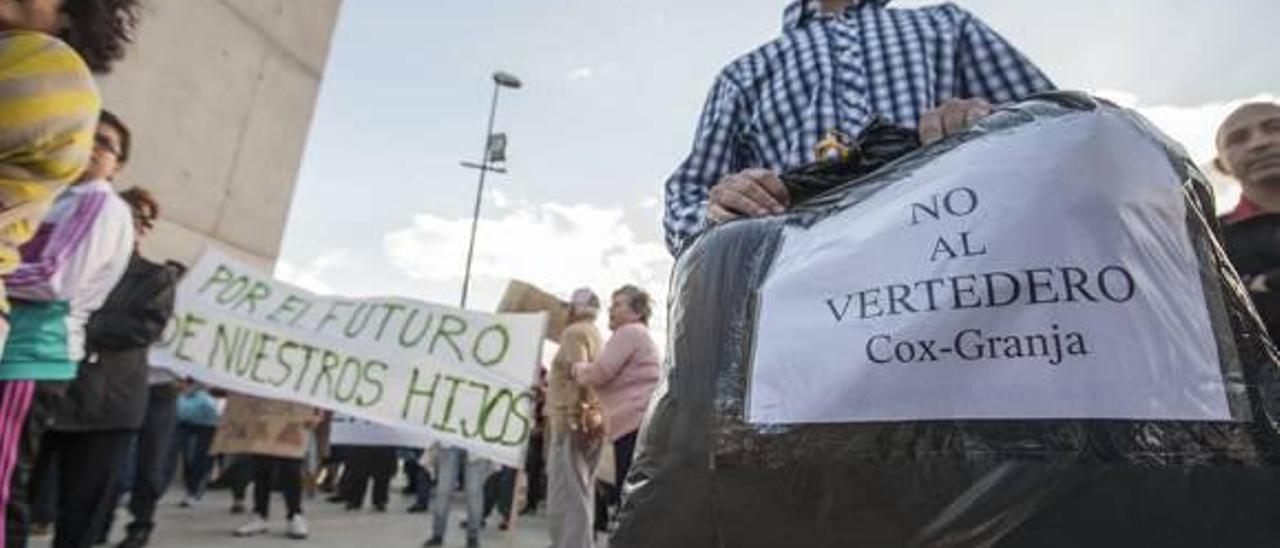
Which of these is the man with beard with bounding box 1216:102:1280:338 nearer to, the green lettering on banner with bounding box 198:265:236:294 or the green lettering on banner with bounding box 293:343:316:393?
the green lettering on banner with bounding box 293:343:316:393

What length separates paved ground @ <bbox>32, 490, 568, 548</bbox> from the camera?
5.14 meters

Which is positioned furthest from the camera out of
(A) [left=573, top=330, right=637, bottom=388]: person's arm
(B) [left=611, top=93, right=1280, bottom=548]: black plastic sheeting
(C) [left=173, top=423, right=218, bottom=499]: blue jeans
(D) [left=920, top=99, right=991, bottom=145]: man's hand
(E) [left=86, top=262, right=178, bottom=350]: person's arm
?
(C) [left=173, top=423, right=218, bottom=499]: blue jeans

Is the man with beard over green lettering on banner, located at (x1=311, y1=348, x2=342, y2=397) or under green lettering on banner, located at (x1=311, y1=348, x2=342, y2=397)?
over

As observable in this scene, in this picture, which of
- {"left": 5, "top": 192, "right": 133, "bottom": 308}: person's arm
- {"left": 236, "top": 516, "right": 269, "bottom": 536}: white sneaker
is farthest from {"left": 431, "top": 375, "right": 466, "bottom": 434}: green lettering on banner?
{"left": 5, "top": 192, "right": 133, "bottom": 308}: person's arm

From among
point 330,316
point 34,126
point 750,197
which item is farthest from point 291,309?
point 750,197

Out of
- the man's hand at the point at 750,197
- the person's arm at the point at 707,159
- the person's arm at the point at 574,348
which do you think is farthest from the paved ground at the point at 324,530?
the man's hand at the point at 750,197

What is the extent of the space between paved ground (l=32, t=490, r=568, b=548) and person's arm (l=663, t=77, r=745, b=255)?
408 centimetres

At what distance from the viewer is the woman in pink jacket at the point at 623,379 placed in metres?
4.51

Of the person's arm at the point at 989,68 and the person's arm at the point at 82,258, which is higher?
the person's arm at the point at 989,68

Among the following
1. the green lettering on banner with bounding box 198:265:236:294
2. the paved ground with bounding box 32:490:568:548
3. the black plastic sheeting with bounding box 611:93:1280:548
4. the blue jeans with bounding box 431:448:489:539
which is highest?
the green lettering on banner with bounding box 198:265:236:294

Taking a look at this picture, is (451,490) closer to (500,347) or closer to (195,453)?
(500,347)

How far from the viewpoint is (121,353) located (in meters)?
3.19

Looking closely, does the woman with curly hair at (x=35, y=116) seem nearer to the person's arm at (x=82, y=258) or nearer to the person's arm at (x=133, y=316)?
the person's arm at (x=82, y=258)

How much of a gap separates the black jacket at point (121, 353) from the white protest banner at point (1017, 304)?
2.85 m
